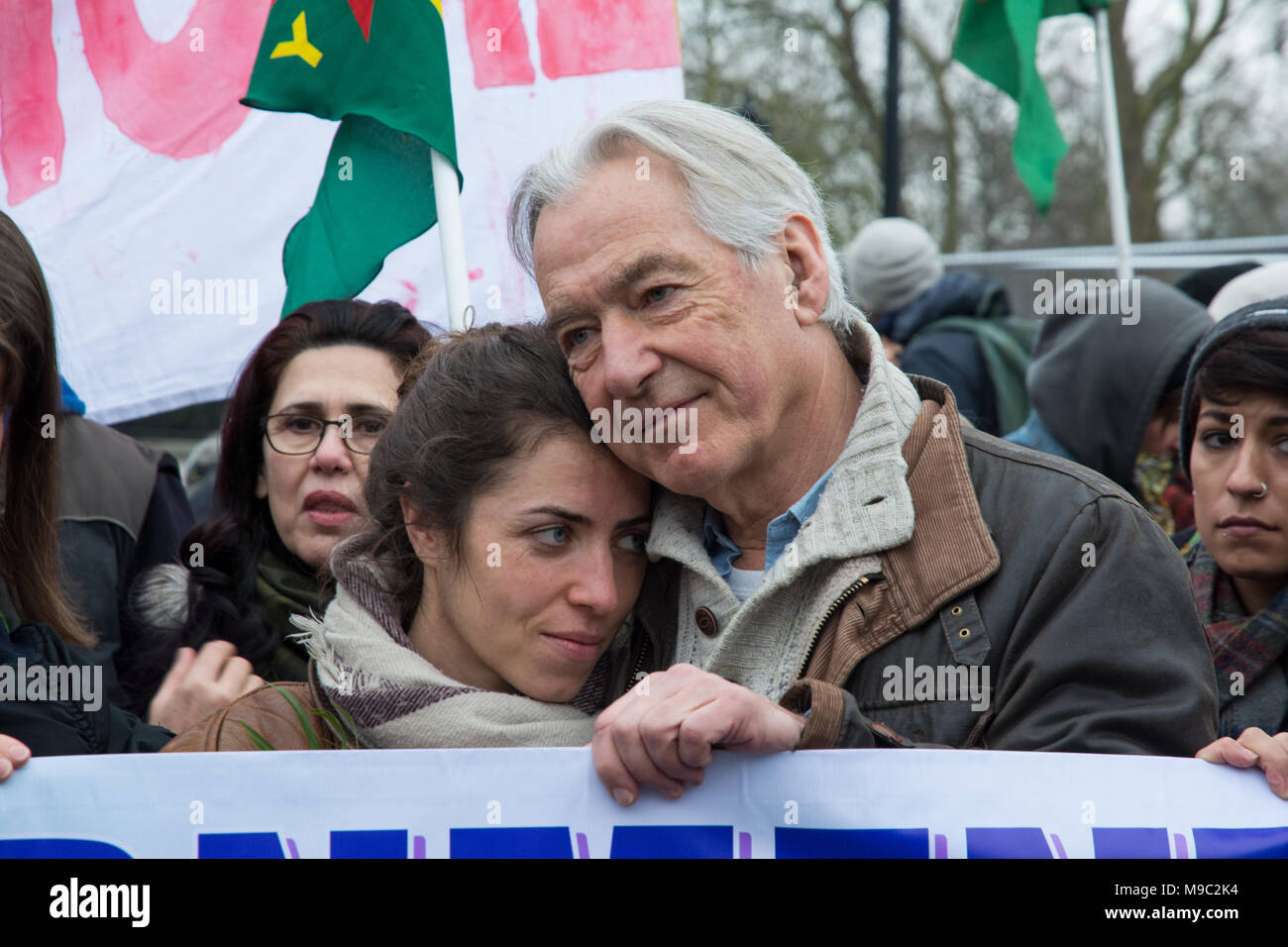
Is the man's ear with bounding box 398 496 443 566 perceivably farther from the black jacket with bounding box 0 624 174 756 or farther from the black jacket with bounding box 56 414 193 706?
the black jacket with bounding box 56 414 193 706

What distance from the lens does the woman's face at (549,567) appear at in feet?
8.70

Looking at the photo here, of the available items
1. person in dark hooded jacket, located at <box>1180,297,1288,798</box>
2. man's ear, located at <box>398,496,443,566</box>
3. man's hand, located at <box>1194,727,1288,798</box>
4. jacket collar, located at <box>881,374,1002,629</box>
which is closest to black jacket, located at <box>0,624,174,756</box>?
man's ear, located at <box>398,496,443,566</box>

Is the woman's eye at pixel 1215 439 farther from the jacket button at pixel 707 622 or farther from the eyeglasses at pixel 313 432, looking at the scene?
the eyeglasses at pixel 313 432

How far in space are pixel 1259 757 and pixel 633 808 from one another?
968mm

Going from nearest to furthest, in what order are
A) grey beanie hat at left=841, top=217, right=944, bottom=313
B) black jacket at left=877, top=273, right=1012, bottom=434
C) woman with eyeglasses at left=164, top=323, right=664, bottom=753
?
woman with eyeglasses at left=164, top=323, right=664, bottom=753
black jacket at left=877, top=273, right=1012, bottom=434
grey beanie hat at left=841, top=217, right=944, bottom=313

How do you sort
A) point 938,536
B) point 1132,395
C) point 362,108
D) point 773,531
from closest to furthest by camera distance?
point 938,536 < point 773,531 < point 362,108 < point 1132,395

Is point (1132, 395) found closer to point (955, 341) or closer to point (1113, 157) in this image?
point (955, 341)

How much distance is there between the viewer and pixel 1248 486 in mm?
3258

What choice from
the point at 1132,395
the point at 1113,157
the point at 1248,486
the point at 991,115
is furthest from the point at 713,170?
the point at 991,115

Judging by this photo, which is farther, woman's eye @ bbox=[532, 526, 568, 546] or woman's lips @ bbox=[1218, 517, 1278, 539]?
woman's lips @ bbox=[1218, 517, 1278, 539]

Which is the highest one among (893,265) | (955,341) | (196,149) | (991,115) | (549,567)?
(991,115)

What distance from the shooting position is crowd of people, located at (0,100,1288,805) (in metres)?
2.24

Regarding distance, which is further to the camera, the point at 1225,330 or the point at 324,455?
the point at 324,455

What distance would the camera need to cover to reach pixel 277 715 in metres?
2.60
